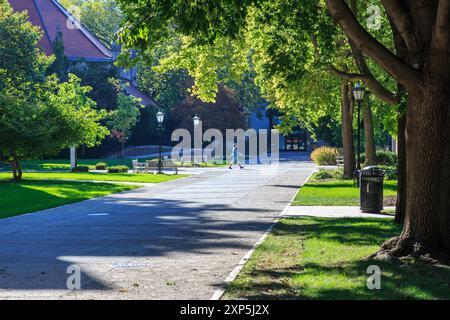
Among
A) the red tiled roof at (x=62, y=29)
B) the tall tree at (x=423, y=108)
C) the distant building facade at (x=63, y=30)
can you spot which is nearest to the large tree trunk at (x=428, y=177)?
the tall tree at (x=423, y=108)

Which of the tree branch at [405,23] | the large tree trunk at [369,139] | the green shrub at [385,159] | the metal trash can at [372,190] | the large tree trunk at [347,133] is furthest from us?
the green shrub at [385,159]

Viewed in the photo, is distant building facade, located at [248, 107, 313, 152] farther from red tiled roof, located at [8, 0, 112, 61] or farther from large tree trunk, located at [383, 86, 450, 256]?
large tree trunk, located at [383, 86, 450, 256]

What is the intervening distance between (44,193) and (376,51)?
19.6m

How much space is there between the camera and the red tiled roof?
72688mm

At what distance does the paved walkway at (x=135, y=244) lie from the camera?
9438mm

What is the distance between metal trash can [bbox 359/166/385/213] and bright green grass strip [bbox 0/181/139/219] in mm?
9707

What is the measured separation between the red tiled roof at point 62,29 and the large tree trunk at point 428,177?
6333 centimetres

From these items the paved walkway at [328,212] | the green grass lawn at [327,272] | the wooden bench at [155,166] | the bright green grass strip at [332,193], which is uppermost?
the wooden bench at [155,166]

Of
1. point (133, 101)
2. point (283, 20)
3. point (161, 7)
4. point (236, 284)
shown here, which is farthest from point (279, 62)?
point (133, 101)

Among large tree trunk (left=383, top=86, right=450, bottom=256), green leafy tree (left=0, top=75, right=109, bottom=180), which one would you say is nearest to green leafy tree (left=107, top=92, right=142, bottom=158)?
green leafy tree (left=0, top=75, right=109, bottom=180)

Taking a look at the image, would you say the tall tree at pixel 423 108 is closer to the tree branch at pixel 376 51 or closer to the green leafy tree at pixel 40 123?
the tree branch at pixel 376 51

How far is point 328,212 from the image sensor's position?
20422 mm

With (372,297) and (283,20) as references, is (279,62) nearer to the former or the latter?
(283,20)
